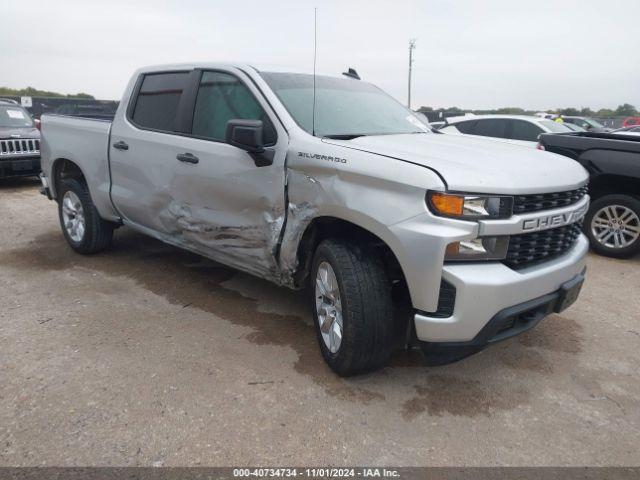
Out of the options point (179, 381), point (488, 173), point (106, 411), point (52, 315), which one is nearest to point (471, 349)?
point (488, 173)

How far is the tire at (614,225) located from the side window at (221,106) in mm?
4251

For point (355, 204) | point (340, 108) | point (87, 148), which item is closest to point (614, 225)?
point (340, 108)

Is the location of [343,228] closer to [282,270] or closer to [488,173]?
[282,270]

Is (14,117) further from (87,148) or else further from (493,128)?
(493,128)

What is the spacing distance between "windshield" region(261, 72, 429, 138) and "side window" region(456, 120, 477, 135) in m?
6.10

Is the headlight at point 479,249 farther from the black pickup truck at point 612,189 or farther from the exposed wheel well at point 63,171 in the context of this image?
the exposed wheel well at point 63,171

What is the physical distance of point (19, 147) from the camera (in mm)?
9266

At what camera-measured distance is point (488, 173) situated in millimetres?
2555

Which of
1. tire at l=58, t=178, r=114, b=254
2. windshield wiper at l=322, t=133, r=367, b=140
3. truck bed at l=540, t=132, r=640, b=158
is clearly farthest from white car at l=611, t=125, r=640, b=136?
tire at l=58, t=178, r=114, b=254

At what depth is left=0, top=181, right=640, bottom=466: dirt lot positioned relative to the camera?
7.91 feet

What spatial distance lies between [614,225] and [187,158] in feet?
15.5

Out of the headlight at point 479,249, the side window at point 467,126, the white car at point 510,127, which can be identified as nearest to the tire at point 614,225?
the white car at point 510,127

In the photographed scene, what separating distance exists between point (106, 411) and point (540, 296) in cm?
240

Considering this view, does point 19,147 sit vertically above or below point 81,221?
above
